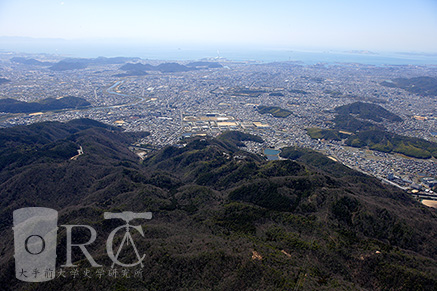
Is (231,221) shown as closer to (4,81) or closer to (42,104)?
(42,104)

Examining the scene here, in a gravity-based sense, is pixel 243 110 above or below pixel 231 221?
above

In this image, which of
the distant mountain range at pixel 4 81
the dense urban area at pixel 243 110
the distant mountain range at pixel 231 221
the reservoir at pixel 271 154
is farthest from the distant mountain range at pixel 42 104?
the reservoir at pixel 271 154
